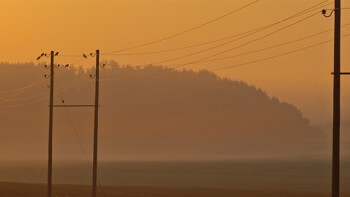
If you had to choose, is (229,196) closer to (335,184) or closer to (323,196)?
(323,196)

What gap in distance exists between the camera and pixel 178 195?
312 ft

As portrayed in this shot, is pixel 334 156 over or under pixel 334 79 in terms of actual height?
under

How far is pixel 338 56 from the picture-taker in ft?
109

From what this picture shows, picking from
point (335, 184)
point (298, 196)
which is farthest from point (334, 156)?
point (298, 196)

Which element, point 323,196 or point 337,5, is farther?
point 323,196

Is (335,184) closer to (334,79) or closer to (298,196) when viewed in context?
(334,79)

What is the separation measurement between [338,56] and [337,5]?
75.1 inches

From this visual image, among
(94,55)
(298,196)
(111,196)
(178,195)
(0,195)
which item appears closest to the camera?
(94,55)

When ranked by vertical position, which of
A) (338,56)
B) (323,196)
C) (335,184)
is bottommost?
(323,196)

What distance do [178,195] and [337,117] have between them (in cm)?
6279

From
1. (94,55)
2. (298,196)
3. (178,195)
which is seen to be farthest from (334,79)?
(298,196)

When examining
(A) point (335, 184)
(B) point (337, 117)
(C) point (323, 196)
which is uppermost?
(B) point (337, 117)

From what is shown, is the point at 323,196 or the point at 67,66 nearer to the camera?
the point at 67,66

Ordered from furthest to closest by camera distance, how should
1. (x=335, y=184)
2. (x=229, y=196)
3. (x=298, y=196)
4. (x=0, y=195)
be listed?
(x=298, y=196) → (x=229, y=196) → (x=0, y=195) → (x=335, y=184)
